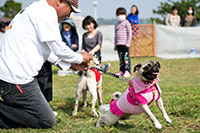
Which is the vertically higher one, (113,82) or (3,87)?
(3,87)

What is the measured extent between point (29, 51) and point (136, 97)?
1278 millimetres

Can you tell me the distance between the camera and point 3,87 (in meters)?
3.03

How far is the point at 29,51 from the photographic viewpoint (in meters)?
2.96

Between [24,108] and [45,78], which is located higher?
[45,78]

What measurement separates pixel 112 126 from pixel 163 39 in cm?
1019

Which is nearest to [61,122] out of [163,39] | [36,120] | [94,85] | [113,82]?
[36,120]

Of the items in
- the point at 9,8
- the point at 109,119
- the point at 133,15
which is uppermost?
the point at 9,8

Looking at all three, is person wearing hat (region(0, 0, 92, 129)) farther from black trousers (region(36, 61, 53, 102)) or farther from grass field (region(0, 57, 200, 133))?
black trousers (region(36, 61, 53, 102))

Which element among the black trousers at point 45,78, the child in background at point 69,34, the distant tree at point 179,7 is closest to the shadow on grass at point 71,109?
the black trousers at point 45,78

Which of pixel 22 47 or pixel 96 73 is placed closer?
pixel 22 47

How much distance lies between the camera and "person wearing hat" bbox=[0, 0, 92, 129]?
2.88 m

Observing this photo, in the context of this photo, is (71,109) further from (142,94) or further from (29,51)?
(142,94)

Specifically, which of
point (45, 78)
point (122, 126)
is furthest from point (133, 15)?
point (122, 126)

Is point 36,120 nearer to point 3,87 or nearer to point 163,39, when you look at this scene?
point 3,87
